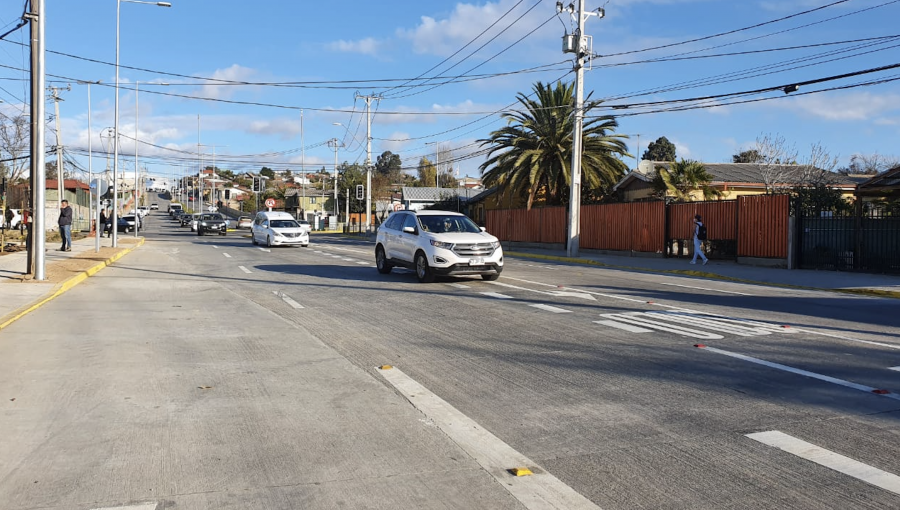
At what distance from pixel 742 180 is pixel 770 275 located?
20065 mm

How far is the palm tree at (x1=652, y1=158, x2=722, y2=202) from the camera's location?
30.1m

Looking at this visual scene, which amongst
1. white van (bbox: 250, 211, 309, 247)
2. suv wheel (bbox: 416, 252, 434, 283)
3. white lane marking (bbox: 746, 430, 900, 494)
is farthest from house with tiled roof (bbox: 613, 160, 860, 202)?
white lane marking (bbox: 746, 430, 900, 494)

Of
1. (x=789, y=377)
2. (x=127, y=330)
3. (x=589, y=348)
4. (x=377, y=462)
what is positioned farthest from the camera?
(x=127, y=330)

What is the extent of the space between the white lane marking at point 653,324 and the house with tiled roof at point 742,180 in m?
24.0

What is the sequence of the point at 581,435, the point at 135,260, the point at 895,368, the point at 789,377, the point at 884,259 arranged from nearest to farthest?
the point at 581,435 < the point at 789,377 < the point at 895,368 < the point at 884,259 < the point at 135,260

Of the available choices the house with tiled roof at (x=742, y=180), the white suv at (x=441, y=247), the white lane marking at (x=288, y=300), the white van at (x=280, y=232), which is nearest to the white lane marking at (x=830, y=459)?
the white lane marking at (x=288, y=300)

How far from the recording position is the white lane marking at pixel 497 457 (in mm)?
4027

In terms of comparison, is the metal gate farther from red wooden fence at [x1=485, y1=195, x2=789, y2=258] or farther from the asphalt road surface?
the asphalt road surface

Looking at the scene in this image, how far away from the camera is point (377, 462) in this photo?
15.1 ft

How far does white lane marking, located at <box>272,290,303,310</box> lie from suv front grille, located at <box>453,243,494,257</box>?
374cm

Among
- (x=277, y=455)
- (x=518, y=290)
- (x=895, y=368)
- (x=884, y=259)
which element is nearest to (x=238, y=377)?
(x=277, y=455)

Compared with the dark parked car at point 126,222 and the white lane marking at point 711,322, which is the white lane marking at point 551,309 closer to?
the white lane marking at point 711,322

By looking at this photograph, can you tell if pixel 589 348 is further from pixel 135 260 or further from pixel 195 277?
pixel 135 260

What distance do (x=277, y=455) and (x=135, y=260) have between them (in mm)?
22140
